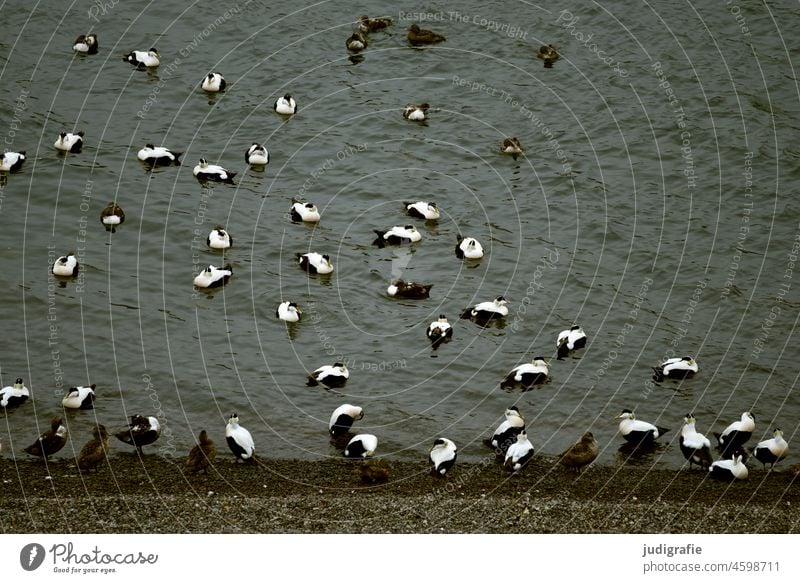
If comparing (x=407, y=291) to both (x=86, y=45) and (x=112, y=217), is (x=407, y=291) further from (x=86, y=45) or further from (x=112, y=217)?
(x=86, y=45)

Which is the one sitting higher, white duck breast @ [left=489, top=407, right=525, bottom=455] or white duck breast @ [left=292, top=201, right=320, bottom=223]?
white duck breast @ [left=292, top=201, right=320, bottom=223]

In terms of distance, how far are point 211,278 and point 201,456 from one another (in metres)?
7.69

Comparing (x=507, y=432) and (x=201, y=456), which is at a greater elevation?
(x=201, y=456)

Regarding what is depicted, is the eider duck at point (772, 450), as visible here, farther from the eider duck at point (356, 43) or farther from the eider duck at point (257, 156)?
the eider duck at point (356, 43)

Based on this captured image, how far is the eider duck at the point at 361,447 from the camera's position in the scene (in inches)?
797

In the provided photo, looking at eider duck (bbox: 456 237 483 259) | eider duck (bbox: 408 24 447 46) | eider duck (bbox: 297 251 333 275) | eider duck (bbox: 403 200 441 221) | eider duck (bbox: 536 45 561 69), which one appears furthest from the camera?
eider duck (bbox: 408 24 447 46)

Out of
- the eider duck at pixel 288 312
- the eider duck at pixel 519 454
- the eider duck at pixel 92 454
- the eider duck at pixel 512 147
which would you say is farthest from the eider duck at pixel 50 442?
the eider duck at pixel 512 147

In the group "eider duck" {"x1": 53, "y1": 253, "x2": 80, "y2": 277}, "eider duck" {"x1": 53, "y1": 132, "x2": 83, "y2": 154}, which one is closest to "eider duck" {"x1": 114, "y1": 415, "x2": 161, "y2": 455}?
"eider duck" {"x1": 53, "y1": 253, "x2": 80, "y2": 277}

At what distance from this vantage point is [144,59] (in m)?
34.2

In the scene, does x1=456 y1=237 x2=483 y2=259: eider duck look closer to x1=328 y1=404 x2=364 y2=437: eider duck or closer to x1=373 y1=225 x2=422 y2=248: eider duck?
x1=373 y1=225 x2=422 y2=248: eider duck

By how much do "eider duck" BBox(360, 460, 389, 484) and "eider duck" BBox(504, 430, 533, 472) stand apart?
7.29 feet

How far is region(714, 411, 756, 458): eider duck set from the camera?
20750 millimetres

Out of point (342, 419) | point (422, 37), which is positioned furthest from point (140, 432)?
point (422, 37)

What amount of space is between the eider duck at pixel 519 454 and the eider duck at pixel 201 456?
5.14m
